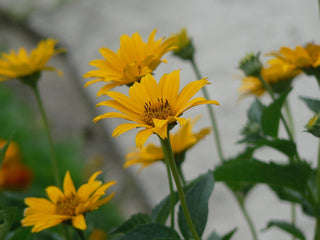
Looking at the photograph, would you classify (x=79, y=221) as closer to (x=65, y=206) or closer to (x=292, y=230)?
(x=65, y=206)

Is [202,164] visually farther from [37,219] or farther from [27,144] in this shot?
[37,219]

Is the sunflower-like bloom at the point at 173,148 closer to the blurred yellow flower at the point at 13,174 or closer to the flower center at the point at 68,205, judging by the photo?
the flower center at the point at 68,205

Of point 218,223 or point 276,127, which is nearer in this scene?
point 276,127

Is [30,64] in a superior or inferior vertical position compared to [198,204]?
superior

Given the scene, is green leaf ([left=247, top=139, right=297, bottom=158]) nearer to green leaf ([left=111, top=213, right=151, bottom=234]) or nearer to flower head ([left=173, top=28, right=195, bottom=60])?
green leaf ([left=111, top=213, right=151, bottom=234])

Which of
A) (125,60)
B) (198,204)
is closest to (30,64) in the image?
(125,60)

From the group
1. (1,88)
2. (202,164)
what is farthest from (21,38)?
(202,164)

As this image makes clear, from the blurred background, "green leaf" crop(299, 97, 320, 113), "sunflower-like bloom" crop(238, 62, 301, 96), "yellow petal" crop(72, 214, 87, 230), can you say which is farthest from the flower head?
the blurred background
